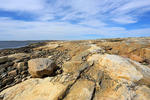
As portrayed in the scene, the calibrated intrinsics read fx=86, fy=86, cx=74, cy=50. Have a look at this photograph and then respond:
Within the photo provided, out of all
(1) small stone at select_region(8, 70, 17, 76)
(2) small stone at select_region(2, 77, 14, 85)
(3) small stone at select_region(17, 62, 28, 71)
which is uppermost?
(3) small stone at select_region(17, 62, 28, 71)

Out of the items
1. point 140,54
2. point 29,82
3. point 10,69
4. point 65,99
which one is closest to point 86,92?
point 65,99

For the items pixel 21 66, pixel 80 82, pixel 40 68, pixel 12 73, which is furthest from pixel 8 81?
pixel 80 82

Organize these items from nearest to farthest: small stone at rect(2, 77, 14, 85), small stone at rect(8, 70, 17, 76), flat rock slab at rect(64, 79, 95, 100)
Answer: flat rock slab at rect(64, 79, 95, 100) < small stone at rect(2, 77, 14, 85) < small stone at rect(8, 70, 17, 76)

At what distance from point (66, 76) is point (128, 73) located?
2.66 m

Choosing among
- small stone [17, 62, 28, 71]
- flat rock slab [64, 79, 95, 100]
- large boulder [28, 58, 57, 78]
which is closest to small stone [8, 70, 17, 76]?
small stone [17, 62, 28, 71]

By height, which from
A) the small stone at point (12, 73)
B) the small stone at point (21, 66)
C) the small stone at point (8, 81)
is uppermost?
the small stone at point (21, 66)

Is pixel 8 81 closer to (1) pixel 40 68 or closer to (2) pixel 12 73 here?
(2) pixel 12 73

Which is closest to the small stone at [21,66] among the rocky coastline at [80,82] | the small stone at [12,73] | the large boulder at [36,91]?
the rocky coastline at [80,82]

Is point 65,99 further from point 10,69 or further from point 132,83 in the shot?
point 10,69

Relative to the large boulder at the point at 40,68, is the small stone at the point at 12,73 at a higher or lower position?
lower

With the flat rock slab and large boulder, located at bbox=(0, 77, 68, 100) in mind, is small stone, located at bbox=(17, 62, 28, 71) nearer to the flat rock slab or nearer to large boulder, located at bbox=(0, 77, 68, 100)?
large boulder, located at bbox=(0, 77, 68, 100)

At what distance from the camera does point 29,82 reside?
374 cm

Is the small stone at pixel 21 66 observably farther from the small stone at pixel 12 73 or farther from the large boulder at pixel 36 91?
the large boulder at pixel 36 91

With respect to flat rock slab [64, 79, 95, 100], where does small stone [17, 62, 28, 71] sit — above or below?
above
